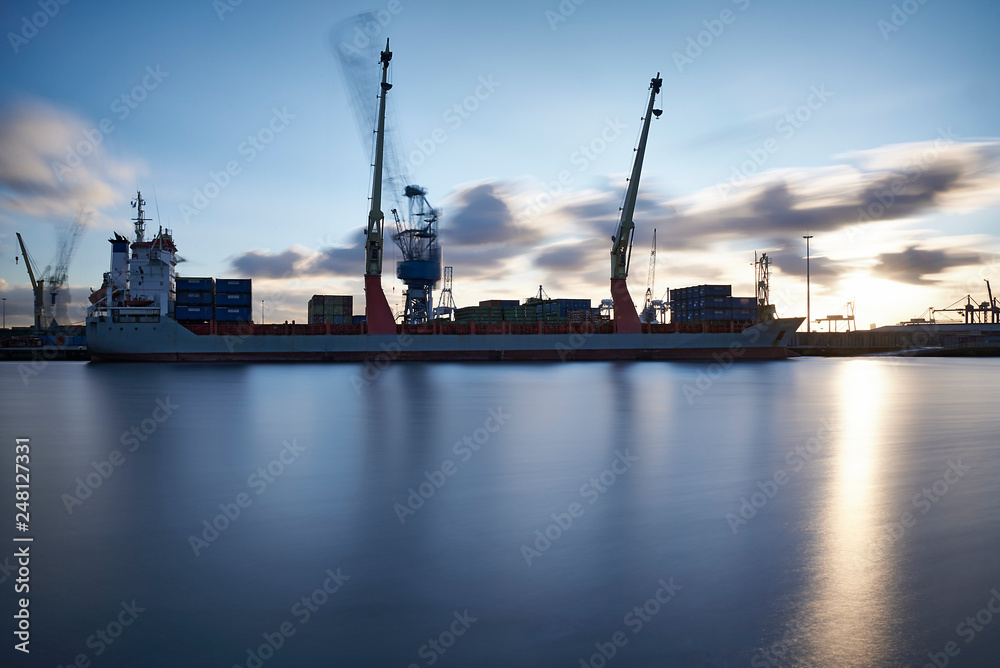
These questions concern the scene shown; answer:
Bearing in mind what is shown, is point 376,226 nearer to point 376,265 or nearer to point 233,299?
point 376,265

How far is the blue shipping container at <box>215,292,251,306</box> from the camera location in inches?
1767

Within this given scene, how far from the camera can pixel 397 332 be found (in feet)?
143

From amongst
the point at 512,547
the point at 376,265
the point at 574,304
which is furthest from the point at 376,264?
the point at 574,304

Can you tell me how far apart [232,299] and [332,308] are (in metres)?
23.4

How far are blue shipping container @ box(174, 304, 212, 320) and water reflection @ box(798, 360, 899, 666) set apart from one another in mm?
45574

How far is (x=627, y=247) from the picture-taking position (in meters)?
45.2

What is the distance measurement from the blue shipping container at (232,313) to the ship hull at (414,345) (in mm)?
3013

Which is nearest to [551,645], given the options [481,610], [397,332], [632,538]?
[481,610]

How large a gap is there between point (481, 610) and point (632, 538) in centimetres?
191

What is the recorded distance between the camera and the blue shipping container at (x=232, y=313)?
4462 cm

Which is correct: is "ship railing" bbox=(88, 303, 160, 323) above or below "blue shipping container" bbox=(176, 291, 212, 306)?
below

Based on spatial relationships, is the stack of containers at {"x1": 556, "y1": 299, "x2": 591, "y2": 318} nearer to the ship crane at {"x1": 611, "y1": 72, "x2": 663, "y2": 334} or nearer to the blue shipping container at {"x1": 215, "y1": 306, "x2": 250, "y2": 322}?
the ship crane at {"x1": 611, "y1": 72, "x2": 663, "y2": 334}

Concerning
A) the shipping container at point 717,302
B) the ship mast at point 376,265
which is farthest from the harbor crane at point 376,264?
the shipping container at point 717,302

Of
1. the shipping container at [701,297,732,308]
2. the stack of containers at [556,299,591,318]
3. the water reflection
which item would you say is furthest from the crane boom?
the shipping container at [701,297,732,308]
